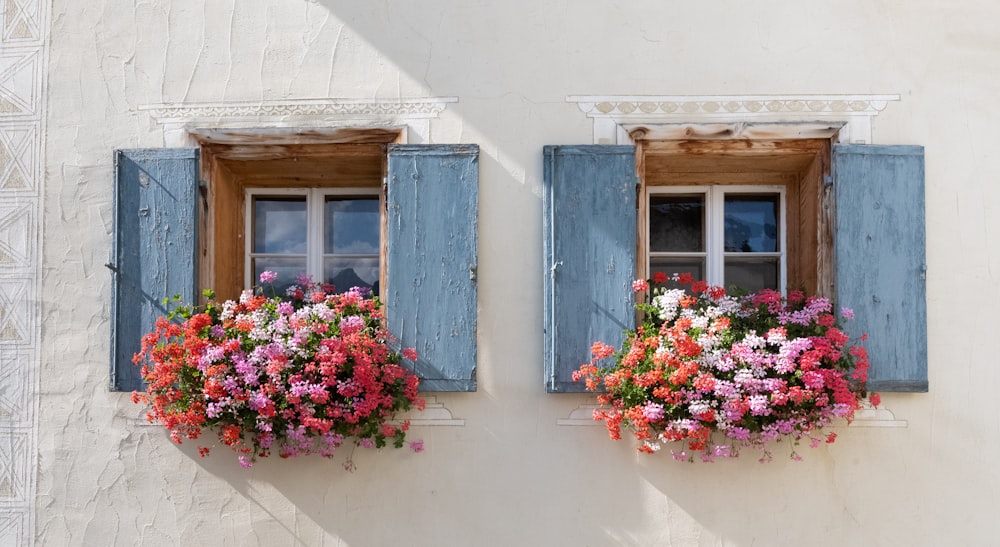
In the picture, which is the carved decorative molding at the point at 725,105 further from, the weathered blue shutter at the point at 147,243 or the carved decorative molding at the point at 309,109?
the weathered blue shutter at the point at 147,243

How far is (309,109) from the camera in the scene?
4.51 meters

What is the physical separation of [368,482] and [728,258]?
2112 mm

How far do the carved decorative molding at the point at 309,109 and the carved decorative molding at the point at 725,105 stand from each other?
0.71m

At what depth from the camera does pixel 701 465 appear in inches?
168

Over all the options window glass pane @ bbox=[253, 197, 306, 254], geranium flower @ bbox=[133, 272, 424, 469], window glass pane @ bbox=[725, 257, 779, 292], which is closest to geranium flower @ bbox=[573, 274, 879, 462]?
Result: window glass pane @ bbox=[725, 257, 779, 292]

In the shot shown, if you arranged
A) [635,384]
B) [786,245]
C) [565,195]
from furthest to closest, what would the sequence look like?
1. [786,245]
2. [565,195]
3. [635,384]

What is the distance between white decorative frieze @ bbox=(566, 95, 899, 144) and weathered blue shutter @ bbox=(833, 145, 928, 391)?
20cm

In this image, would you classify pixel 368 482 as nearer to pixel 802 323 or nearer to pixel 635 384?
pixel 635 384

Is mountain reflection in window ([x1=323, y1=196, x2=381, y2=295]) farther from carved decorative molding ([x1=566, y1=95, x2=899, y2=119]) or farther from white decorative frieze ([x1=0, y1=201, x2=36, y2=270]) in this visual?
white decorative frieze ([x1=0, y1=201, x2=36, y2=270])

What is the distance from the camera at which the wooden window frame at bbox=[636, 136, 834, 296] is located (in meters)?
4.40

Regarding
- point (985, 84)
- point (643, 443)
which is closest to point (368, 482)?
point (643, 443)

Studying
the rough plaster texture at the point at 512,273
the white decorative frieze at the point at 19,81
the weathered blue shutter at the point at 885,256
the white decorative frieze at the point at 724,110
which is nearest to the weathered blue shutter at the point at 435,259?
the rough plaster texture at the point at 512,273

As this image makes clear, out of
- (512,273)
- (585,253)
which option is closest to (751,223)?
(585,253)

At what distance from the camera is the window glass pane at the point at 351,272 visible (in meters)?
4.84
